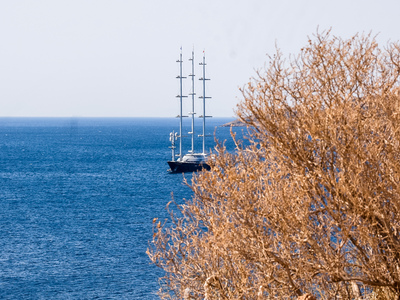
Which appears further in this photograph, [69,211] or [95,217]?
[69,211]

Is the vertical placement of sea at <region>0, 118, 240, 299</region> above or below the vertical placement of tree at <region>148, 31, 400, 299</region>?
below

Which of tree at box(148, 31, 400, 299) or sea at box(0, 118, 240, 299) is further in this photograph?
sea at box(0, 118, 240, 299)

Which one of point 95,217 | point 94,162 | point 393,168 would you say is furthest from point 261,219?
point 94,162

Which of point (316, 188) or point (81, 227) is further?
point (81, 227)

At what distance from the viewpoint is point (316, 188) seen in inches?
476

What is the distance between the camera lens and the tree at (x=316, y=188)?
11328mm

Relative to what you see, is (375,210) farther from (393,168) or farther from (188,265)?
(188,265)

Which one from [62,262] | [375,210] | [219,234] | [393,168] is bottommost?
[62,262]

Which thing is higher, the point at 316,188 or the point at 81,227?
the point at 316,188

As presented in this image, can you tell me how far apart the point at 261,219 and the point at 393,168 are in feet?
10.0

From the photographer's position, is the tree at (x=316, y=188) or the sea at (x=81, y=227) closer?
the tree at (x=316, y=188)

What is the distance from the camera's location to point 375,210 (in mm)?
11141

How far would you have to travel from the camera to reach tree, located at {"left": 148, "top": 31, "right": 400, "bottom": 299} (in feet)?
37.2

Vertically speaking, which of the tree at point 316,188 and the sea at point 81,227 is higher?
the tree at point 316,188
